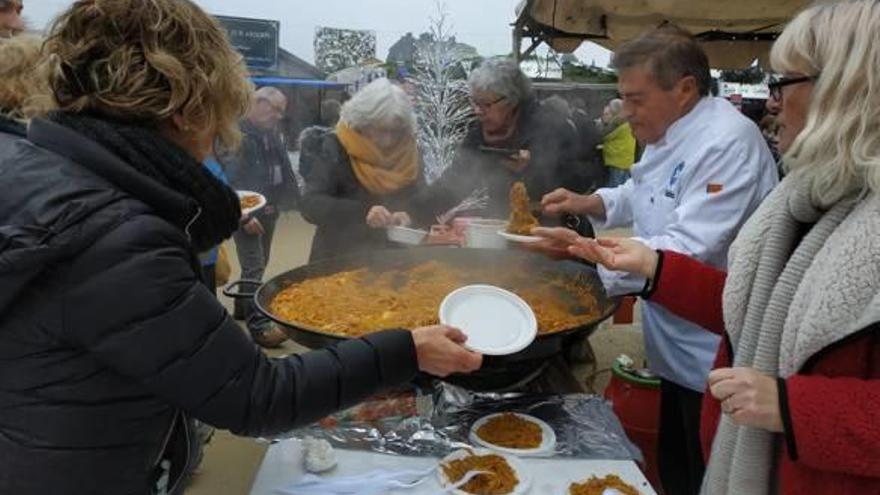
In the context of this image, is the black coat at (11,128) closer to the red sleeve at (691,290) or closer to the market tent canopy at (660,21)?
the red sleeve at (691,290)

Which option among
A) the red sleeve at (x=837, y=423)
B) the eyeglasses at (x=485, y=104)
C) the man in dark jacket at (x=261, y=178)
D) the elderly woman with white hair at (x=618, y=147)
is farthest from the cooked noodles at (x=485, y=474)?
the elderly woman with white hair at (x=618, y=147)

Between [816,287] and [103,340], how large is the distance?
4.18 ft

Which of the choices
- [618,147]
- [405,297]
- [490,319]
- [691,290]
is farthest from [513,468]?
[618,147]

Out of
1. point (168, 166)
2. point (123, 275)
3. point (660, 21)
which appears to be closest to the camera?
point (123, 275)

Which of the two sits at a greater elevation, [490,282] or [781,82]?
[781,82]

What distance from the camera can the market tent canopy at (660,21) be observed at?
14.1 feet

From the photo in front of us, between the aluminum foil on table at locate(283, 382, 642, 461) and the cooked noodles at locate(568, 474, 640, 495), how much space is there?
129mm

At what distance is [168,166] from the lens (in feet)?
3.60

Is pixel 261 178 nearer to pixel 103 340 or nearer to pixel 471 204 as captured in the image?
pixel 471 204

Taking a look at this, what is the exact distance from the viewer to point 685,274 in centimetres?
183

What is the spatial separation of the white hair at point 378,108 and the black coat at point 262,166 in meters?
2.05

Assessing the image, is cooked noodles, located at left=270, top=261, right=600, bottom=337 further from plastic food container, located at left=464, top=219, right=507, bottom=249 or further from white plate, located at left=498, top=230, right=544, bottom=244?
white plate, located at left=498, top=230, right=544, bottom=244

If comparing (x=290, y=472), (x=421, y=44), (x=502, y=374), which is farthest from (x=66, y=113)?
(x=421, y=44)

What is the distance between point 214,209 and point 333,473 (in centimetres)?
93
